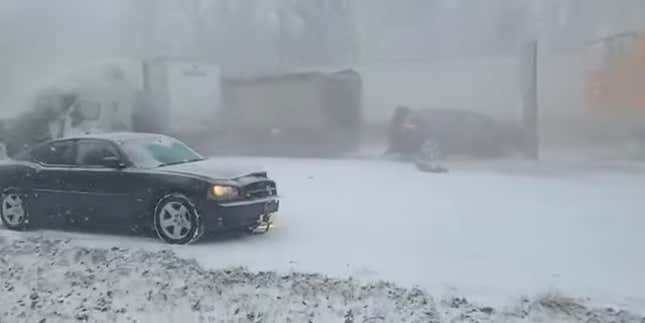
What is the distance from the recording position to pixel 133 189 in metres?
7.93

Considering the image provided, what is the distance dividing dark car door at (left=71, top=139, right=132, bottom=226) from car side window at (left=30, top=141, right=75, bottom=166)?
27 centimetres

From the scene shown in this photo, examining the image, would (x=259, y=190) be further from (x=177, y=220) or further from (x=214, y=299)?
(x=214, y=299)

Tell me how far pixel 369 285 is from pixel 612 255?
2.66 m

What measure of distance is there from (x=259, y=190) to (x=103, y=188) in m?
1.76

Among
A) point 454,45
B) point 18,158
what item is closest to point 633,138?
point 454,45

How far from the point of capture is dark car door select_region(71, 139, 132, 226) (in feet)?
26.2

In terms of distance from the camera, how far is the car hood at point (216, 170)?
25.4 ft

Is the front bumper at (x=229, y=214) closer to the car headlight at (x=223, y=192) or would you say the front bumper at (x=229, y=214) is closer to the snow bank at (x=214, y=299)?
the car headlight at (x=223, y=192)

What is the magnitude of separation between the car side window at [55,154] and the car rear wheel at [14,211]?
50 centimetres

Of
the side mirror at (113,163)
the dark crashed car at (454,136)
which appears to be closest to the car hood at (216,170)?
the side mirror at (113,163)

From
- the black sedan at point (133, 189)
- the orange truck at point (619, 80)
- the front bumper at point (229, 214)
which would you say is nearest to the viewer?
the front bumper at point (229, 214)

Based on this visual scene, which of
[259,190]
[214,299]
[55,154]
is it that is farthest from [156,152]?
[214,299]

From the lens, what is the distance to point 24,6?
63.3ft

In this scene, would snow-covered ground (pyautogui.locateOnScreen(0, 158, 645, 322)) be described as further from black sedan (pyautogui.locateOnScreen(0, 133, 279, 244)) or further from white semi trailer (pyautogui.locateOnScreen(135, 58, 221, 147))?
white semi trailer (pyautogui.locateOnScreen(135, 58, 221, 147))
